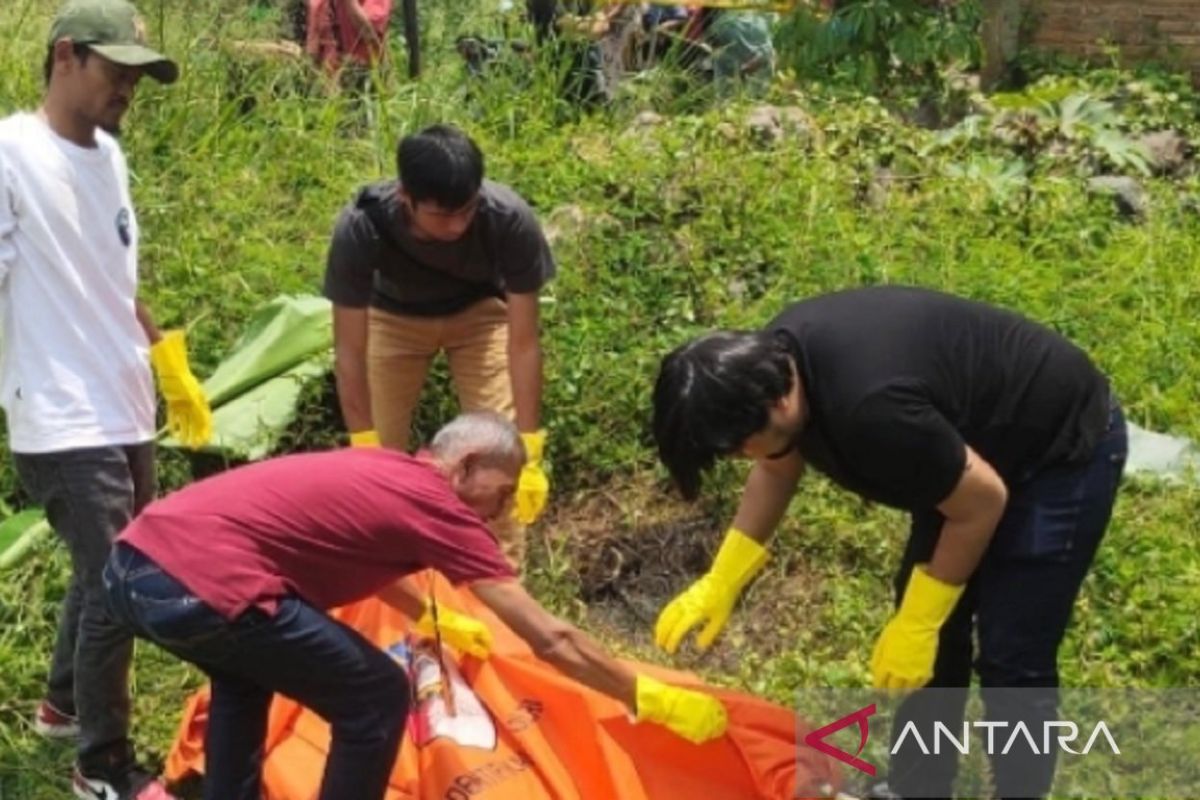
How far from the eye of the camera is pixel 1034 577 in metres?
3.22

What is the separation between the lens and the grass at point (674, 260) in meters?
4.43

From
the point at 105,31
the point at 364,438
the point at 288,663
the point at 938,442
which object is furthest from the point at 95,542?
the point at 938,442

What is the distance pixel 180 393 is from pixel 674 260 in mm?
2025

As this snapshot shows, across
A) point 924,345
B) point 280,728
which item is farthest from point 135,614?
point 924,345

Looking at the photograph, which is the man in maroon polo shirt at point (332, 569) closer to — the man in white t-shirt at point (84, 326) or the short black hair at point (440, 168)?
the man in white t-shirt at point (84, 326)

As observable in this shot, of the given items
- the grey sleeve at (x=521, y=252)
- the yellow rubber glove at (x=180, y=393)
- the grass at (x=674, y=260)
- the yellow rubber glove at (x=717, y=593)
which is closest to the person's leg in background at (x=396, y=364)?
the grey sleeve at (x=521, y=252)

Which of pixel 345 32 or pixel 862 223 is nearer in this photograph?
pixel 862 223

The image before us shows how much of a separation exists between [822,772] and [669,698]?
1.46 ft

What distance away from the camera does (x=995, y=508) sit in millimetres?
3074

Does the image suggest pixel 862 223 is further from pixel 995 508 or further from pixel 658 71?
pixel 995 508

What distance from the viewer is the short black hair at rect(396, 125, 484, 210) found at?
3.96 metres

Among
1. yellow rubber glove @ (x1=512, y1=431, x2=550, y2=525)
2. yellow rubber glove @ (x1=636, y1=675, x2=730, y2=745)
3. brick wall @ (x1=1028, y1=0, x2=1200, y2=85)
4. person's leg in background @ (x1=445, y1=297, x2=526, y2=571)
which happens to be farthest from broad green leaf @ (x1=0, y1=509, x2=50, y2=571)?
brick wall @ (x1=1028, y1=0, x2=1200, y2=85)

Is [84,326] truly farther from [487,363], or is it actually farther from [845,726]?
[845,726]

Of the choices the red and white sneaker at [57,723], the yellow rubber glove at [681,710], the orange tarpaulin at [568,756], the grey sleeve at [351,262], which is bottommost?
the red and white sneaker at [57,723]
